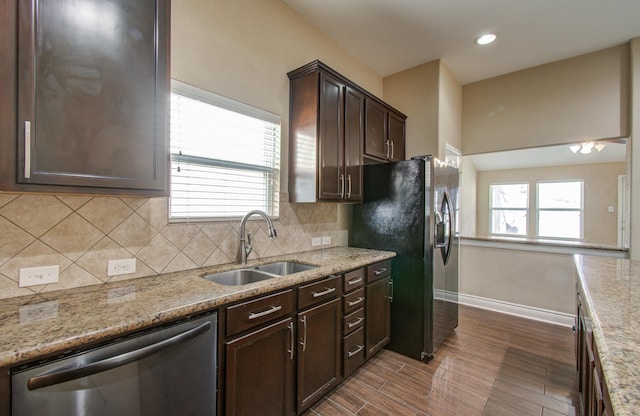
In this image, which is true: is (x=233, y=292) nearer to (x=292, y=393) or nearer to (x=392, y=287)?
(x=292, y=393)

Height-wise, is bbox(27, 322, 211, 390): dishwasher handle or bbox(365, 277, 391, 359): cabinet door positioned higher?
bbox(27, 322, 211, 390): dishwasher handle

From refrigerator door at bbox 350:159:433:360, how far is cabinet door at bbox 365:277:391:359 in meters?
0.11

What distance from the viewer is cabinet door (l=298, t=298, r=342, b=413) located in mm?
1768

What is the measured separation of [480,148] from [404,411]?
3396mm

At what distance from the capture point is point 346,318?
7.06 ft

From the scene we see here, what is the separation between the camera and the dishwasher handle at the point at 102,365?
88 cm

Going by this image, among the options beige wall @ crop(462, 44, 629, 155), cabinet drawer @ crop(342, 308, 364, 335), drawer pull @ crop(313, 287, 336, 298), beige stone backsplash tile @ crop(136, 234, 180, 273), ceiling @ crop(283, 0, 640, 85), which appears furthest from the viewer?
beige wall @ crop(462, 44, 629, 155)

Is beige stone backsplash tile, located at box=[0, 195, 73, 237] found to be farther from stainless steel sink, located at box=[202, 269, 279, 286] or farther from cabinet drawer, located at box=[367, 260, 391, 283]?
cabinet drawer, located at box=[367, 260, 391, 283]

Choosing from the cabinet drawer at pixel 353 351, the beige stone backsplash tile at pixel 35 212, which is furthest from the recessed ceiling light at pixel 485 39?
the beige stone backsplash tile at pixel 35 212

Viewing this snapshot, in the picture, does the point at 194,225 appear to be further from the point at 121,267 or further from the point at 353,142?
the point at 353,142

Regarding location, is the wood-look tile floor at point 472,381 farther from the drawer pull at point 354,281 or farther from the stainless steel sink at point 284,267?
the stainless steel sink at point 284,267

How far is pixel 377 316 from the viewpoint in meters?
2.53

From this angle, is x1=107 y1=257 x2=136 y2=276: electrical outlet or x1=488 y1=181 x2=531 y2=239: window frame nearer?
x1=107 y1=257 x2=136 y2=276: electrical outlet

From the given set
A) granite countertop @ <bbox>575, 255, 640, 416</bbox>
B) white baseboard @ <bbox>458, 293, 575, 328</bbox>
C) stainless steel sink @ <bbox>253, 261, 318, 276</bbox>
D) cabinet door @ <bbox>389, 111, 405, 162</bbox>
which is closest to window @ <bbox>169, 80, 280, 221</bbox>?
stainless steel sink @ <bbox>253, 261, 318, 276</bbox>
